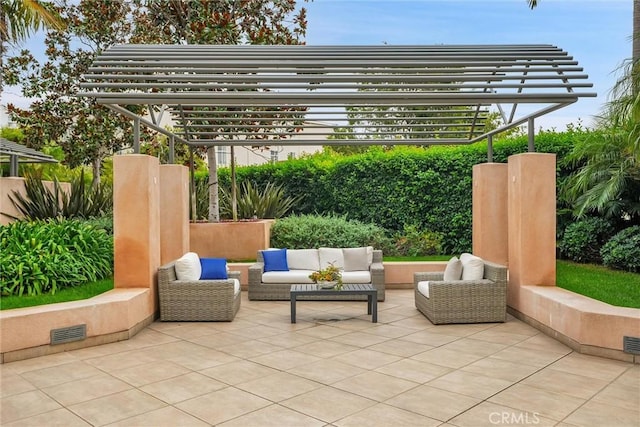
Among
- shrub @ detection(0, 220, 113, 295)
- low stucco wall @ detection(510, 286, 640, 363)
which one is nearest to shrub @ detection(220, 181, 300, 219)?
shrub @ detection(0, 220, 113, 295)

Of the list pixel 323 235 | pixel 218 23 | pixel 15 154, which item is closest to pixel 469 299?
pixel 323 235

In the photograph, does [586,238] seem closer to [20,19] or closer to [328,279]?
[328,279]

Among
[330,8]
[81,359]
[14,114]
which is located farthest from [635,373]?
[14,114]

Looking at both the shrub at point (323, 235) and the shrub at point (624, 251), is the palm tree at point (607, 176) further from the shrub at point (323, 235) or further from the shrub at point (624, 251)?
the shrub at point (323, 235)

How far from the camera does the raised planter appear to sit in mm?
11312

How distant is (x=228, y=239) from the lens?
37.2ft

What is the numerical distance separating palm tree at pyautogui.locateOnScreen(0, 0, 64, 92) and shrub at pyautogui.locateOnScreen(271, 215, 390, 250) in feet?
24.0

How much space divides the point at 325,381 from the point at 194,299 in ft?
10.7

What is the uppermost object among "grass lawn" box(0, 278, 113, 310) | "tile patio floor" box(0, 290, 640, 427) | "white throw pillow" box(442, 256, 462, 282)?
"white throw pillow" box(442, 256, 462, 282)

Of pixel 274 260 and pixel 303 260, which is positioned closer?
pixel 274 260

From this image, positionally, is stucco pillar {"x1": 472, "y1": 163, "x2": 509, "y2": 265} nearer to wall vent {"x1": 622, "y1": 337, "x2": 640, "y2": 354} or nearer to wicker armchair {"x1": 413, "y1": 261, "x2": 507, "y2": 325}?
wicker armchair {"x1": 413, "y1": 261, "x2": 507, "y2": 325}

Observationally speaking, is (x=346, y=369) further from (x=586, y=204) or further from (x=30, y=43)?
(x=30, y=43)

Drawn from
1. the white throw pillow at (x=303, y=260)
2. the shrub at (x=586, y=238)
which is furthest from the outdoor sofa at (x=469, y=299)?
the shrub at (x=586, y=238)

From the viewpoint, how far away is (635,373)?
5105 mm
